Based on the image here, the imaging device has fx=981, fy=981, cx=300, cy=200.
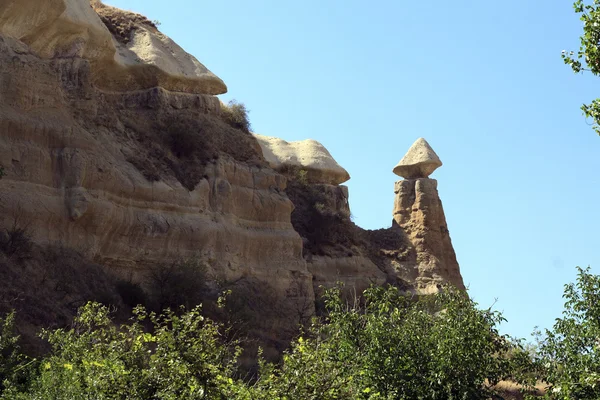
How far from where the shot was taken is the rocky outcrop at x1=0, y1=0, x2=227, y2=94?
29.1 metres

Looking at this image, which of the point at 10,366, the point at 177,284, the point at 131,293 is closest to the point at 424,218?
the point at 177,284

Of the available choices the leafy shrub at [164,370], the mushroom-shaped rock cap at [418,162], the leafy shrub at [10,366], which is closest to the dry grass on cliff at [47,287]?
the leafy shrub at [10,366]

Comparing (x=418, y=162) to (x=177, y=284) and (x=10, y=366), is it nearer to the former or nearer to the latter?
(x=177, y=284)

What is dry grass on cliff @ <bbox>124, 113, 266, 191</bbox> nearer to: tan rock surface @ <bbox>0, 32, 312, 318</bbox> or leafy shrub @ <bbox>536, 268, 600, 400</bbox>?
tan rock surface @ <bbox>0, 32, 312, 318</bbox>

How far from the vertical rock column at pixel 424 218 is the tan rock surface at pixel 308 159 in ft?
10.2

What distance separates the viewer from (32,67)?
89.9ft

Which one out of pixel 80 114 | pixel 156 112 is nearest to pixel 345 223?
pixel 156 112

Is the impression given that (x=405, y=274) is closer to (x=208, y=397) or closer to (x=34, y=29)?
(x=34, y=29)

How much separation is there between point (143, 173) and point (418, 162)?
20.5 metres

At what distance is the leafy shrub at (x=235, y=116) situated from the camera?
41.6 meters

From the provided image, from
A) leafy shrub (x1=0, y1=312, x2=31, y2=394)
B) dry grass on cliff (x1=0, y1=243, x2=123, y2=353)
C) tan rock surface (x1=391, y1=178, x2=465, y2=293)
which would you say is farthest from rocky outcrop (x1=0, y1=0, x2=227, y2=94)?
tan rock surface (x1=391, y1=178, x2=465, y2=293)

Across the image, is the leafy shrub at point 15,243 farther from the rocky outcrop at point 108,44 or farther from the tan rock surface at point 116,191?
the rocky outcrop at point 108,44

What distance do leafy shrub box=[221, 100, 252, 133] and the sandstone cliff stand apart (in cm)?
68

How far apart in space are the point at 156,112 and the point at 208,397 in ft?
Answer: 79.9
